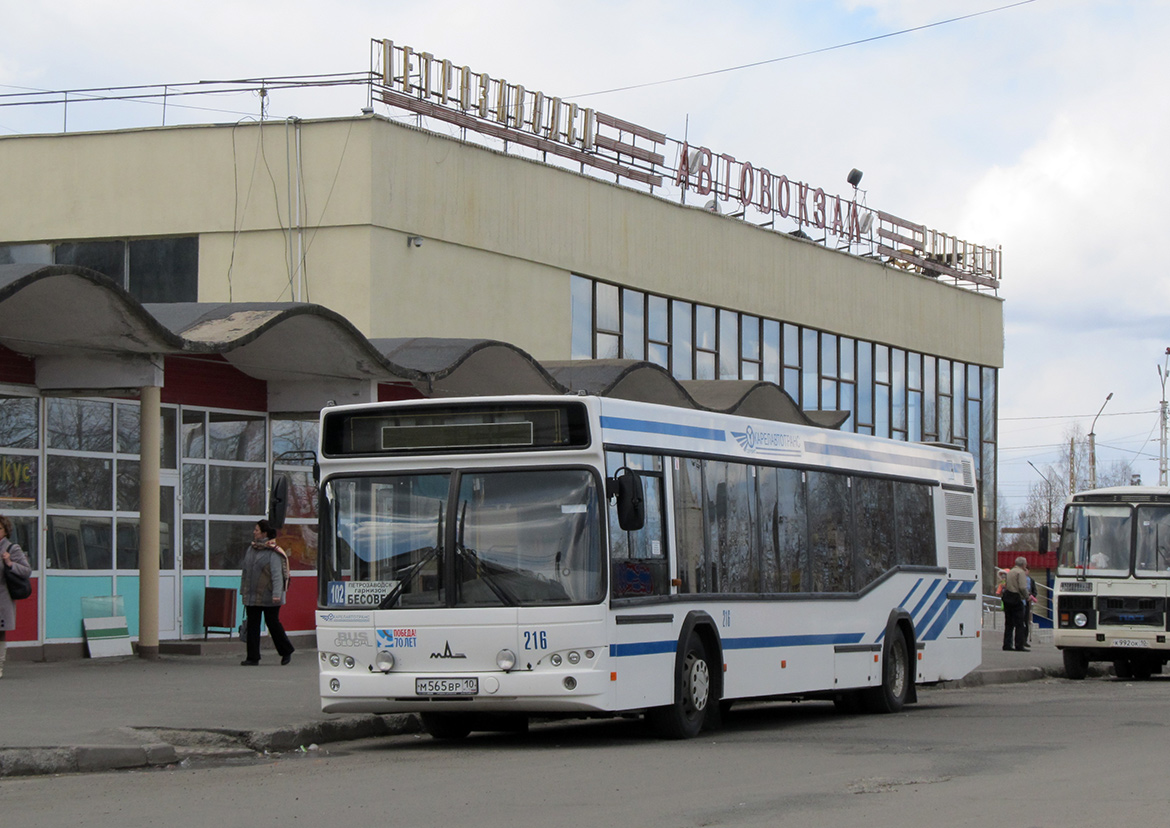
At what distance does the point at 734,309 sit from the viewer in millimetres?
38750

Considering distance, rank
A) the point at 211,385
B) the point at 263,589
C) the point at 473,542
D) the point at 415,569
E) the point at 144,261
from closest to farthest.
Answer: the point at 473,542
the point at 415,569
the point at 263,589
the point at 211,385
the point at 144,261

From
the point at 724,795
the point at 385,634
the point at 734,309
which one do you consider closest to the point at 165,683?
the point at 385,634

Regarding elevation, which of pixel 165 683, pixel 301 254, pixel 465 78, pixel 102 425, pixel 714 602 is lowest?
pixel 165 683

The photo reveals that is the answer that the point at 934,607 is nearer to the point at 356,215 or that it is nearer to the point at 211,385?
the point at 211,385

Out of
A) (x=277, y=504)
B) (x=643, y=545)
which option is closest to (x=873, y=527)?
(x=643, y=545)

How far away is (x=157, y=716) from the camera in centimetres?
1362

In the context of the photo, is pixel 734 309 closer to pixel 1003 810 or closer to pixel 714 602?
pixel 714 602

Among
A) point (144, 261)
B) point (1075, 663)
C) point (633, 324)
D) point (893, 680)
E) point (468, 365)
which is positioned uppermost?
point (144, 261)

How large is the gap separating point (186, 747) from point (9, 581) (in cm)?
549

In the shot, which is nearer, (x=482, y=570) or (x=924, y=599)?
(x=482, y=570)

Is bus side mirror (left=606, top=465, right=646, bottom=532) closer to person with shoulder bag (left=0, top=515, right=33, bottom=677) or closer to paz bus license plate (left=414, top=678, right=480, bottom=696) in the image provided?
paz bus license plate (left=414, top=678, right=480, bottom=696)

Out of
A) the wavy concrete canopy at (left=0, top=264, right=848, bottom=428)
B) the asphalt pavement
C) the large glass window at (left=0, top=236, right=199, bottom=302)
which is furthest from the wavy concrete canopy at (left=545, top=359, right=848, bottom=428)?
the large glass window at (left=0, top=236, right=199, bottom=302)

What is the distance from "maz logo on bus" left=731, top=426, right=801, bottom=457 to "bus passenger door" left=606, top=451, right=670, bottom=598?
1.65 metres

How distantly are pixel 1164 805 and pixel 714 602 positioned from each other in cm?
513
